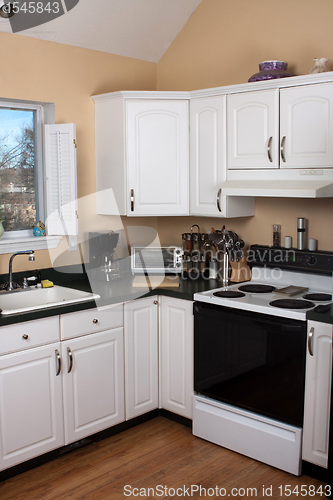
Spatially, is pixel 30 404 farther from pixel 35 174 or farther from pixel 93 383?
pixel 35 174

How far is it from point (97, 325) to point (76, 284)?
559mm

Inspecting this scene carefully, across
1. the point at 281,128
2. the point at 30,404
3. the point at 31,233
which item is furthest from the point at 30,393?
the point at 281,128

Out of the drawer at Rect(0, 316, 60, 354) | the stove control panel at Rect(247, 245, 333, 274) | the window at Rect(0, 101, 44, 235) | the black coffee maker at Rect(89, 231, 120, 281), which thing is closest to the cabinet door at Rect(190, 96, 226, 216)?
the stove control panel at Rect(247, 245, 333, 274)

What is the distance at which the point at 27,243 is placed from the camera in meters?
3.44

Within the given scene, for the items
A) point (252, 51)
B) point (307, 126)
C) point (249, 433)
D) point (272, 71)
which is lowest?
point (249, 433)

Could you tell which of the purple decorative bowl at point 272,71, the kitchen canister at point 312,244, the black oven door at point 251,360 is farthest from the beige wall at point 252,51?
the black oven door at point 251,360

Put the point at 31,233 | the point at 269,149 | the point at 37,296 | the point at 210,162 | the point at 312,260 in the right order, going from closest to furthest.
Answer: the point at 269,149
the point at 312,260
the point at 37,296
the point at 210,162
the point at 31,233

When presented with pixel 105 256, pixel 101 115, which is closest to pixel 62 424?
pixel 105 256

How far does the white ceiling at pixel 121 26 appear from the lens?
3.35 m

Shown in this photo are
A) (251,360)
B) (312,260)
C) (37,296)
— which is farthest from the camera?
(37,296)

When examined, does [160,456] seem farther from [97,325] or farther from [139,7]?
[139,7]

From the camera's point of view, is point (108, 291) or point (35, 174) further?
point (35, 174)

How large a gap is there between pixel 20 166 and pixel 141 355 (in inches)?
56.7

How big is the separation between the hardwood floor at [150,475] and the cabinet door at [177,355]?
25 cm
